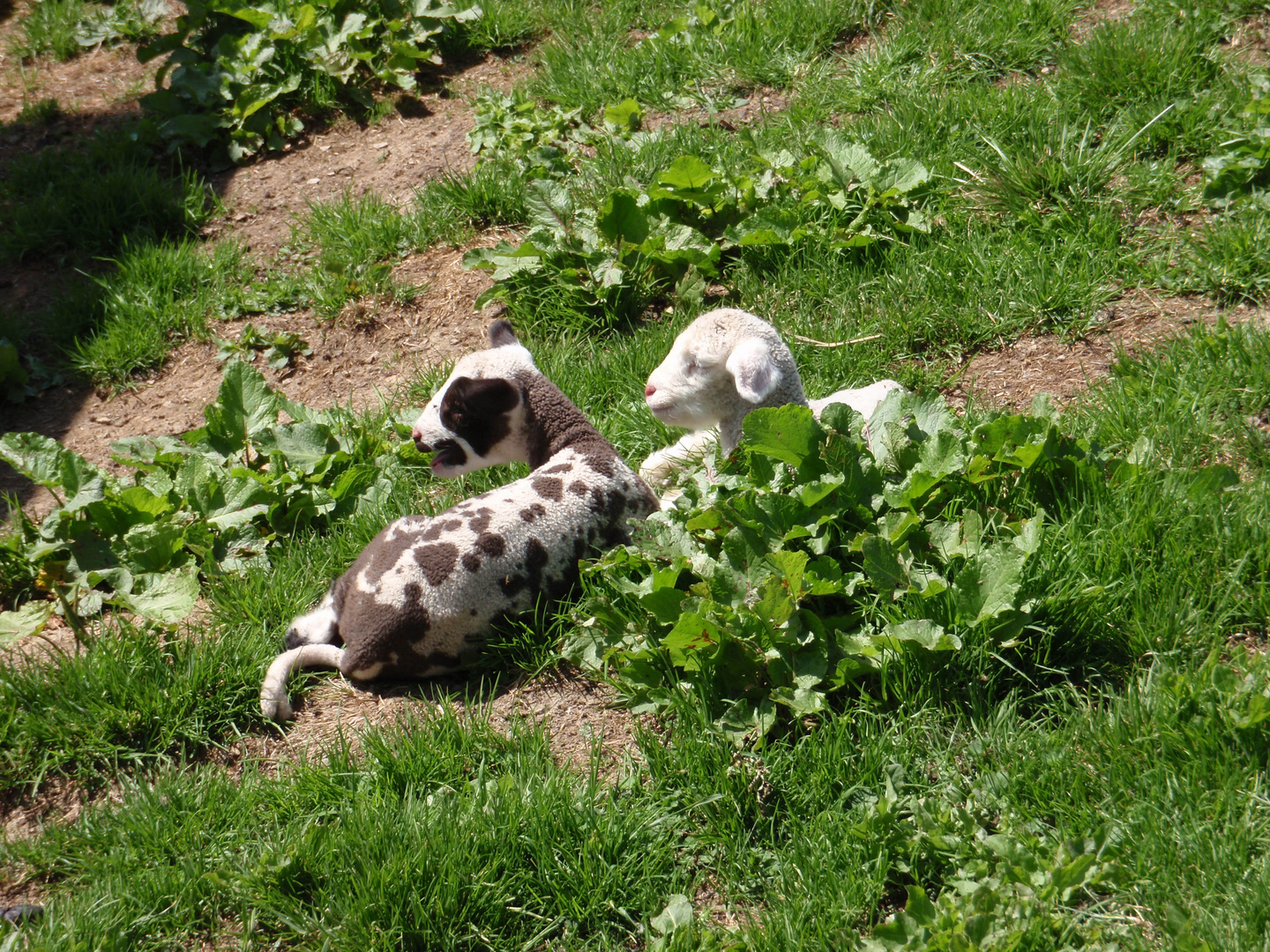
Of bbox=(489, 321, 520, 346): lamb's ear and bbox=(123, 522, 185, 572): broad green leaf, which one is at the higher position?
bbox=(489, 321, 520, 346): lamb's ear

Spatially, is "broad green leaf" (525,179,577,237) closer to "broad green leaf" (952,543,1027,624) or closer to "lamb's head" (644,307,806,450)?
"lamb's head" (644,307,806,450)

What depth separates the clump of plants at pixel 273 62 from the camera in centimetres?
624

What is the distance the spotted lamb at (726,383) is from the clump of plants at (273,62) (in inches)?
136

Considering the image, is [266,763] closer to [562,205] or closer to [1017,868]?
[1017,868]

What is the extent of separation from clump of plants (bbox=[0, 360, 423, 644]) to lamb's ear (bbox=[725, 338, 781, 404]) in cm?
137

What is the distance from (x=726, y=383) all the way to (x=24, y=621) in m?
2.54

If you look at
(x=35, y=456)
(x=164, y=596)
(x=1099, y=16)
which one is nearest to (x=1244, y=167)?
(x=1099, y=16)

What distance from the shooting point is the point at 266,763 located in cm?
319

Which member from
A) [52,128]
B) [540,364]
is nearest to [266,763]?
[540,364]

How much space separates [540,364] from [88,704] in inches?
84.5

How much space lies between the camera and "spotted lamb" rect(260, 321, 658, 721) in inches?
128

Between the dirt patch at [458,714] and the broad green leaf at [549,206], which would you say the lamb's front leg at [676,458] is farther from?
the broad green leaf at [549,206]

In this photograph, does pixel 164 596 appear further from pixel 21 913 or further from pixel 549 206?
pixel 549 206

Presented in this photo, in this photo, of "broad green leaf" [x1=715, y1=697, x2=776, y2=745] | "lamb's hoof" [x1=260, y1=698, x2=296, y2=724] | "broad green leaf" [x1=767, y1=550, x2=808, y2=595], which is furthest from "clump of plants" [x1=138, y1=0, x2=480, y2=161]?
"broad green leaf" [x1=715, y1=697, x2=776, y2=745]
